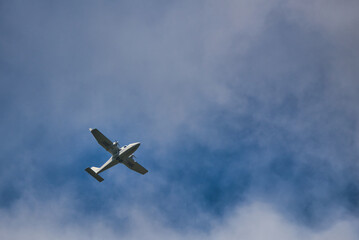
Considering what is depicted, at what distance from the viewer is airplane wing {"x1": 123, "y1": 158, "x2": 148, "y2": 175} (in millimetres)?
87719

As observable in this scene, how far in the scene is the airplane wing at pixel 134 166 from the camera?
87719 mm

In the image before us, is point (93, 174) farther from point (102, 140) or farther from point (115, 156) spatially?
point (102, 140)

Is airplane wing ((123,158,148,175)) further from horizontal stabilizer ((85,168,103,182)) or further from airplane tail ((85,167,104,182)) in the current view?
horizontal stabilizer ((85,168,103,182))

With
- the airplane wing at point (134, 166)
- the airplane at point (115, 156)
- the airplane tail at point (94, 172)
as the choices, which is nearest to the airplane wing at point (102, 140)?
the airplane at point (115, 156)

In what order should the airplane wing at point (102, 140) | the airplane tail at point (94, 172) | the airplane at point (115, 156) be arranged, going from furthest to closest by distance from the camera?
the airplane tail at point (94, 172)
the airplane at point (115, 156)
the airplane wing at point (102, 140)

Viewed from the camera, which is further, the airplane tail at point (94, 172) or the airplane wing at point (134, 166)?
the airplane tail at point (94, 172)

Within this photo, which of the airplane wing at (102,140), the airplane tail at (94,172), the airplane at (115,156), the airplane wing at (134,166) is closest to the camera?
the airplane wing at (102,140)

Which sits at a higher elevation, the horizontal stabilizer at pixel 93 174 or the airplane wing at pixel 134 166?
the airplane wing at pixel 134 166

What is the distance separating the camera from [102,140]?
81938 millimetres

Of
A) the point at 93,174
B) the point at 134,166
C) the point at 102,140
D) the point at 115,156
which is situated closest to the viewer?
the point at 102,140

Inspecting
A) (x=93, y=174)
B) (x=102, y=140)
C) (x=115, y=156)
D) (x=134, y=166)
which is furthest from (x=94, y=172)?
(x=102, y=140)

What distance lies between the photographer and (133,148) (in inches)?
3204

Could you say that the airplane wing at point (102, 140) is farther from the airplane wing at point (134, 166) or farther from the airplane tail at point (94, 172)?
the airplane tail at point (94, 172)

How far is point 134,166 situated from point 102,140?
12.4m
